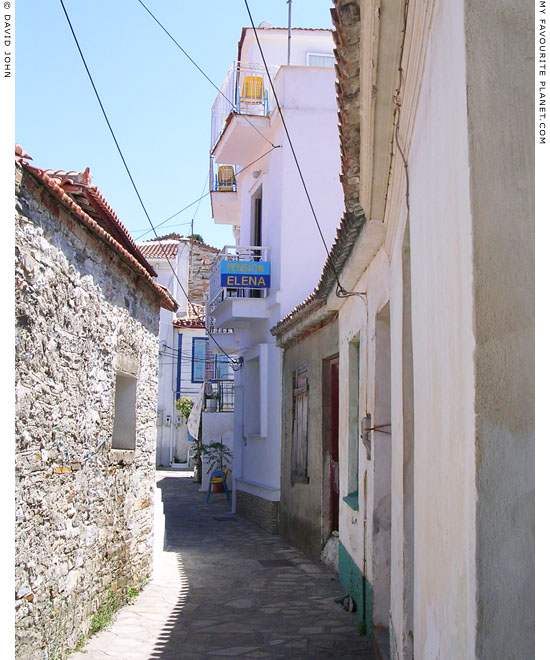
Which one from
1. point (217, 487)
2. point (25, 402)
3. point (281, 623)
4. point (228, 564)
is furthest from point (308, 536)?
point (217, 487)

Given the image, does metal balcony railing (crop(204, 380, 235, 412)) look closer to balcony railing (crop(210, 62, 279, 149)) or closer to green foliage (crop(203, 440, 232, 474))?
green foliage (crop(203, 440, 232, 474))

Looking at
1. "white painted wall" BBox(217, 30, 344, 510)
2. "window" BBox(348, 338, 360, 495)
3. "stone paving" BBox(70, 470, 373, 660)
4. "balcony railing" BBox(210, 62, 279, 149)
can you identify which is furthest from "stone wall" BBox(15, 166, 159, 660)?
"balcony railing" BBox(210, 62, 279, 149)

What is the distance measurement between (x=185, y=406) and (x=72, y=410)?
83.1ft

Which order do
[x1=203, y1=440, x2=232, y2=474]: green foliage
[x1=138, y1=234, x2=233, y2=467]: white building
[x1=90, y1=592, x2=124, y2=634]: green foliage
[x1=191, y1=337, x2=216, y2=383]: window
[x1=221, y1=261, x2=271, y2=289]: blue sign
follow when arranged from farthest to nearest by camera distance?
[x1=191, y1=337, x2=216, y2=383]: window
[x1=138, y1=234, x2=233, y2=467]: white building
[x1=203, y1=440, x2=232, y2=474]: green foliage
[x1=221, y1=261, x2=271, y2=289]: blue sign
[x1=90, y1=592, x2=124, y2=634]: green foliage

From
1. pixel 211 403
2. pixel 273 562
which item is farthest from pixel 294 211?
pixel 211 403

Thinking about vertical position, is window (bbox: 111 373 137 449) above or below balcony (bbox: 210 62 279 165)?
below

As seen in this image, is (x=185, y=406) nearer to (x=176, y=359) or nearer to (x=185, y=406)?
(x=185, y=406)

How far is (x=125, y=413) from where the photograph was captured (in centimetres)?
882

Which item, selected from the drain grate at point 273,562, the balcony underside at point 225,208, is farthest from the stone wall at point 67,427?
the balcony underside at point 225,208

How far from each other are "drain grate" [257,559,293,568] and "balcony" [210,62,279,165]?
833 centimetres

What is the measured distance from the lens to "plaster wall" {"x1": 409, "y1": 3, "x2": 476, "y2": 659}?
2.49 m

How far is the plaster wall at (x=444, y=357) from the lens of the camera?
2.49 meters

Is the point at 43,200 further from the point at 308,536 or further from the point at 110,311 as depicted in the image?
the point at 308,536

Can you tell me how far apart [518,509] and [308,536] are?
9.41 m
